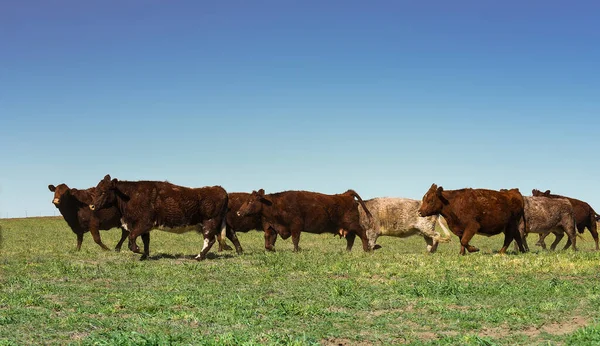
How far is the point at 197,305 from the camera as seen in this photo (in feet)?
39.7

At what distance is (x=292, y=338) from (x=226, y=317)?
2.11m

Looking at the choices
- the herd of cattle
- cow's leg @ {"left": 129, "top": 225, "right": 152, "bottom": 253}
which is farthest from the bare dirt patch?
cow's leg @ {"left": 129, "top": 225, "right": 152, "bottom": 253}

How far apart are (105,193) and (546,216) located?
56.2 feet

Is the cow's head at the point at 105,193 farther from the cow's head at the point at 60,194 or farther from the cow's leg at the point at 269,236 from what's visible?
the cow's head at the point at 60,194

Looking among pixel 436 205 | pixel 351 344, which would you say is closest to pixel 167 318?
pixel 351 344

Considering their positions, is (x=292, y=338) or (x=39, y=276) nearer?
(x=292, y=338)

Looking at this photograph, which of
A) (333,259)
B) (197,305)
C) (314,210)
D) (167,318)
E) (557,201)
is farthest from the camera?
(557,201)

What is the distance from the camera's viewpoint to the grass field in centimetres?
945

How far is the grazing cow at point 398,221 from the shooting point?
84.8 feet

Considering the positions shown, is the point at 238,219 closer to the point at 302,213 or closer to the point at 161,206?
the point at 302,213

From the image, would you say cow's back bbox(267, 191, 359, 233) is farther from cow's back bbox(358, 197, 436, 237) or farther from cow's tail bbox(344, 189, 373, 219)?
cow's back bbox(358, 197, 436, 237)

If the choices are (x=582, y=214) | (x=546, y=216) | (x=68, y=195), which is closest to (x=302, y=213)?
(x=546, y=216)

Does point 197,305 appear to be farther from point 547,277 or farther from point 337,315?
point 547,277

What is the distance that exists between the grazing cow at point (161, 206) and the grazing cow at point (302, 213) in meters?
3.03
